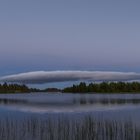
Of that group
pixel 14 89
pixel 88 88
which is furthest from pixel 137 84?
pixel 14 89

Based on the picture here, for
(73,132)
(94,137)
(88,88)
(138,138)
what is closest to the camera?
(138,138)

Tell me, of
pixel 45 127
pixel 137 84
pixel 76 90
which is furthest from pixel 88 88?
pixel 45 127

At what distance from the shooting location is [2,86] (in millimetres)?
179125

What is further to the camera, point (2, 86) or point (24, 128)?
point (2, 86)

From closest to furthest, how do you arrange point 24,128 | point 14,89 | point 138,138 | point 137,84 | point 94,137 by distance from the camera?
point 138,138 → point 94,137 → point 24,128 → point 137,84 → point 14,89

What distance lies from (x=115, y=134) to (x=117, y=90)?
143206 millimetres

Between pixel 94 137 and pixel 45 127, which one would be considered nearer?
pixel 94 137

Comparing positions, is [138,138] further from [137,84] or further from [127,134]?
[137,84]

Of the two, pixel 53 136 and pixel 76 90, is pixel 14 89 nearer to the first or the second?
pixel 76 90

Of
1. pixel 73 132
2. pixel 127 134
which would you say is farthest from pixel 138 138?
pixel 73 132

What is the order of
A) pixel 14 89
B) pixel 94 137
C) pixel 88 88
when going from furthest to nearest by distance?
pixel 14 89
pixel 88 88
pixel 94 137

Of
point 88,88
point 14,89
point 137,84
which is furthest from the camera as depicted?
point 14,89

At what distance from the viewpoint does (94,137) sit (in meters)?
17.4

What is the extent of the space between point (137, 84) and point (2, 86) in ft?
233
